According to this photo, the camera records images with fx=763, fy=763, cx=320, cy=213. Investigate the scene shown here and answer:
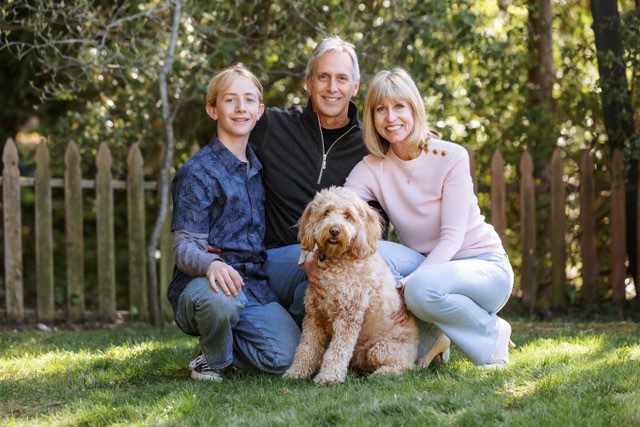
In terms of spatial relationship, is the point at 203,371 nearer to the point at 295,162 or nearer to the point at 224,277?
the point at 224,277

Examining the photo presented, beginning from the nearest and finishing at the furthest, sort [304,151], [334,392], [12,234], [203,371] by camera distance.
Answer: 1. [334,392]
2. [203,371]
3. [304,151]
4. [12,234]

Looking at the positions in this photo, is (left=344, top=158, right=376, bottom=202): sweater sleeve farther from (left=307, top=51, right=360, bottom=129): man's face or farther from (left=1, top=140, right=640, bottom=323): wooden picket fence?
(left=1, top=140, right=640, bottom=323): wooden picket fence

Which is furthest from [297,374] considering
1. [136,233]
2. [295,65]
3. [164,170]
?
[295,65]

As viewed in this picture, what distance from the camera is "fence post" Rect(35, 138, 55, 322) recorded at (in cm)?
621

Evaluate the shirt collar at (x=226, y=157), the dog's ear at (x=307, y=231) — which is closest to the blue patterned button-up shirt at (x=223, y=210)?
the shirt collar at (x=226, y=157)

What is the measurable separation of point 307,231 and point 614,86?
3.66 metres

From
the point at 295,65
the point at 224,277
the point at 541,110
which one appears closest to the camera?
the point at 224,277

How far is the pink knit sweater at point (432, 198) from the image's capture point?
392cm

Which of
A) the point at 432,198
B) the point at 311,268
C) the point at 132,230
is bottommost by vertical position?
the point at 132,230

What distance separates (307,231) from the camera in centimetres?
362

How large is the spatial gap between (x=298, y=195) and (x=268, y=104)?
310 cm

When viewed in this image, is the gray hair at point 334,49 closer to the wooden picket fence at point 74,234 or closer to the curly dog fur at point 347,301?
the curly dog fur at point 347,301

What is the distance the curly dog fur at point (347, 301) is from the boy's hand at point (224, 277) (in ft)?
1.21

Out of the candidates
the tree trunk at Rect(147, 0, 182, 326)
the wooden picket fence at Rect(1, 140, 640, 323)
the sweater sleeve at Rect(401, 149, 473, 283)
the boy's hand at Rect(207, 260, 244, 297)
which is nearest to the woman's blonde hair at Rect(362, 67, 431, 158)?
the sweater sleeve at Rect(401, 149, 473, 283)
